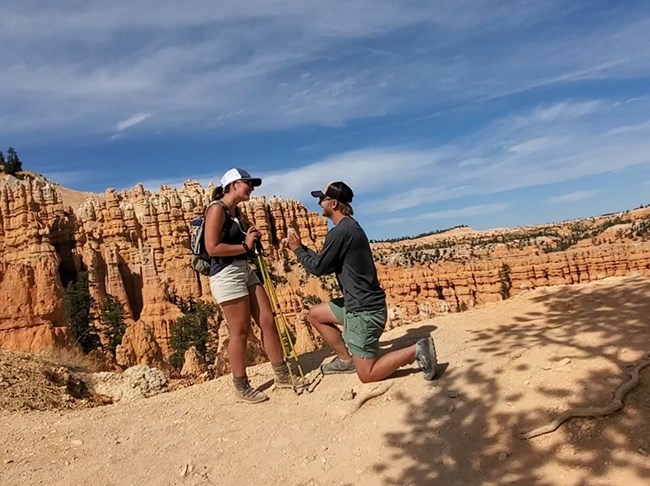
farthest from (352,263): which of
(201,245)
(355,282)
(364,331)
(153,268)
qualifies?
(153,268)

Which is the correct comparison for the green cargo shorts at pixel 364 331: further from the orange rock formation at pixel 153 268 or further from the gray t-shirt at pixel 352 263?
the orange rock formation at pixel 153 268

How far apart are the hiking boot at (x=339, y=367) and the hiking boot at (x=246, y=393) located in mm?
706

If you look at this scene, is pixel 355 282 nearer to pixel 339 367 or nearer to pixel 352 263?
pixel 352 263

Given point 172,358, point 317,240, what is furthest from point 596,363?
point 317,240

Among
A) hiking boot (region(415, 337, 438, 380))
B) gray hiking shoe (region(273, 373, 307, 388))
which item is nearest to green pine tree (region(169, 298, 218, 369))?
gray hiking shoe (region(273, 373, 307, 388))

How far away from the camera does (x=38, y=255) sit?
32562mm

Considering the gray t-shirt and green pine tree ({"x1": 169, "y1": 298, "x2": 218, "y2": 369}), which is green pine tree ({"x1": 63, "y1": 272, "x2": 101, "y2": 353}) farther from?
the gray t-shirt

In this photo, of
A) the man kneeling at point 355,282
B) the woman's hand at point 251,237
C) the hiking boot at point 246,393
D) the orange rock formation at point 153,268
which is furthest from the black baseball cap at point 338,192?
the orange rock formation at point 153,268

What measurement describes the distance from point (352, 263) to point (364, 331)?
2.11ft

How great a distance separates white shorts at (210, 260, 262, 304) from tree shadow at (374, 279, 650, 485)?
71.2 inches

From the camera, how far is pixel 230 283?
510 cm

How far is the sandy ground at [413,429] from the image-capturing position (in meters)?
3.46

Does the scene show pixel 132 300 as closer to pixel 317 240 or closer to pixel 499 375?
pixel 317 240

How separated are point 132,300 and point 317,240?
974 inches
